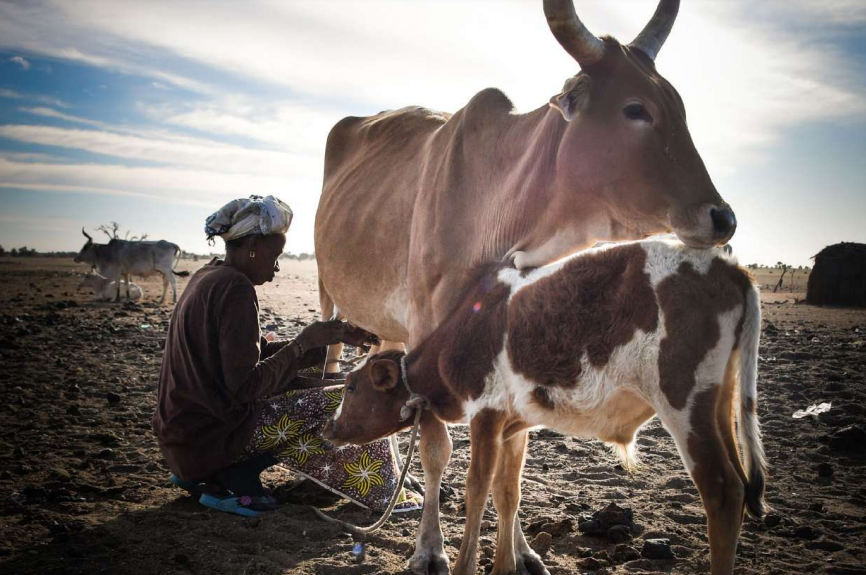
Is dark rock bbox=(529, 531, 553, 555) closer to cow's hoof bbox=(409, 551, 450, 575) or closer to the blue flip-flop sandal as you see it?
cow's hoof bbox=(409, 551, 450, 575)

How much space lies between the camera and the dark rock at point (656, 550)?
3797 mm

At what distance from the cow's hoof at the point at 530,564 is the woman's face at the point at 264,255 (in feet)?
8.34

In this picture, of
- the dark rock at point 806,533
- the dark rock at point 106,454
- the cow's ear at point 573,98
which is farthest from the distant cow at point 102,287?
the dark rock at point 806,533

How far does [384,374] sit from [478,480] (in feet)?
3.37

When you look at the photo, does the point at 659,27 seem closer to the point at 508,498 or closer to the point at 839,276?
the point at 508,498

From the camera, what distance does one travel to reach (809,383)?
302 inches

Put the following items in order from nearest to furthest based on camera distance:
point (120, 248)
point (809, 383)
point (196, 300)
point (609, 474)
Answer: point (196, 300), point (609, 474), point (809, 383), point (120, 248)

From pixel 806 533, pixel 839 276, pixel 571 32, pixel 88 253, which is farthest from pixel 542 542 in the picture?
pixel 88 253

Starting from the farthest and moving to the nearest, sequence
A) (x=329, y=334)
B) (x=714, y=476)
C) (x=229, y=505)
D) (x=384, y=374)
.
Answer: (x=329, y=334)
(x=229, y=505)
(x=384, y=374)
(x=714, y=476)

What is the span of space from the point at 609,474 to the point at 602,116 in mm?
3071

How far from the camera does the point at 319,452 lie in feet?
15.1

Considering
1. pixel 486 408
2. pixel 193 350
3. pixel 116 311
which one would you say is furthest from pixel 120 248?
pixel 486 408

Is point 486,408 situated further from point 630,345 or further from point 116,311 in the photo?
point 116,311

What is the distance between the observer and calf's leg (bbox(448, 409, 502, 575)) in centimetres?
360
